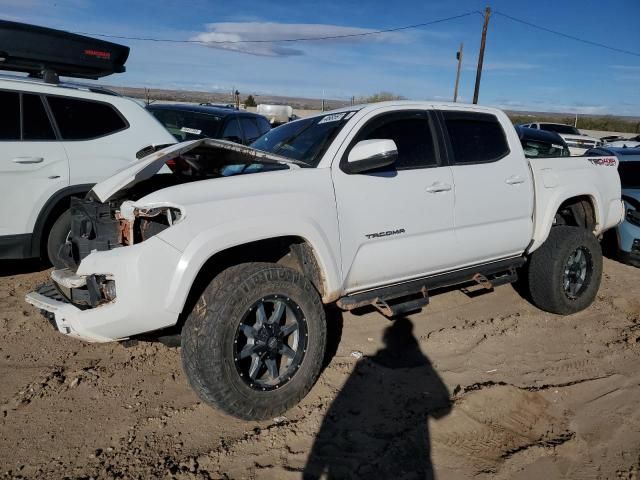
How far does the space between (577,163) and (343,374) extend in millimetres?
3365

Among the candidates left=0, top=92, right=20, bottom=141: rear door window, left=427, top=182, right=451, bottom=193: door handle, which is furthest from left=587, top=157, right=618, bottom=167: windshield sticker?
left=0, top=92, right=20, bottom=141: rear door window

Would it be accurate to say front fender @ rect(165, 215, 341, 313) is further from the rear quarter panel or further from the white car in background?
the rear quarter panel

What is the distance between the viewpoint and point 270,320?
10.5ft

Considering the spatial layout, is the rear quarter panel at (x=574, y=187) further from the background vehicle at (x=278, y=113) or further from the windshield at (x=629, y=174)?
the background vehicle at (x=278, y=113)

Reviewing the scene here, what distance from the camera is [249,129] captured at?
8.95 metres

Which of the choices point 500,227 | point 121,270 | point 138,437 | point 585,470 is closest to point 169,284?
point 121,270

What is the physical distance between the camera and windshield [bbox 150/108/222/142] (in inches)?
322

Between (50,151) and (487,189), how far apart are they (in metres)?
4.10

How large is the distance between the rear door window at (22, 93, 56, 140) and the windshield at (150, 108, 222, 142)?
3.06 m

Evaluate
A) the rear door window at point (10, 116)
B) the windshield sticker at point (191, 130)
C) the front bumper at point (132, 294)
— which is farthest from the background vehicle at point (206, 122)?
the front bumper at point (132, 294)

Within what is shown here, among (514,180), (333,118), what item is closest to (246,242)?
(333,118)

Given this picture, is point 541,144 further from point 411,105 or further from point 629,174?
point 411,105

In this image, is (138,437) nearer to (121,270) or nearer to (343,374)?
(121,270)

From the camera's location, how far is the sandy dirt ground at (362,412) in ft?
9.36
